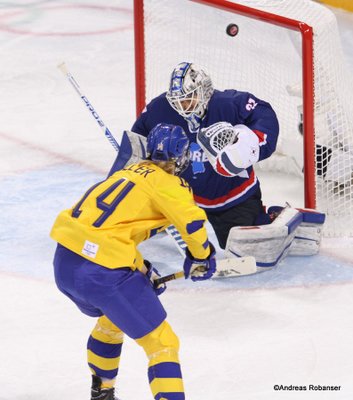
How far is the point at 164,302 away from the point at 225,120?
66 centimetres

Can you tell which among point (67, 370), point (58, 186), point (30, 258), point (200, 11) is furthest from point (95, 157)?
point (67, 370)

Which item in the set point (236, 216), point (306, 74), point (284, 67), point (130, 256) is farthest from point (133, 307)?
point (284, 67)

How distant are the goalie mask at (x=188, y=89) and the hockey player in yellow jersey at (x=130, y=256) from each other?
0.74 m

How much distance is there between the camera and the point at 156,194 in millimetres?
2760

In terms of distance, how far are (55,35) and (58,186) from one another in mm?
2244

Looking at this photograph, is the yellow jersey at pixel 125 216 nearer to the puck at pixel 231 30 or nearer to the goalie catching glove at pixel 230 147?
the goalie catching glove at pixel 230 147

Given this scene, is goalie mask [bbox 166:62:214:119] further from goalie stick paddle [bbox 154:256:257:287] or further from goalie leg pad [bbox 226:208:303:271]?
goalie stick paddle [bbox 154:256:257:287]

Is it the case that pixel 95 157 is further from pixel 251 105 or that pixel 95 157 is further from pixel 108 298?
pixel 108 298

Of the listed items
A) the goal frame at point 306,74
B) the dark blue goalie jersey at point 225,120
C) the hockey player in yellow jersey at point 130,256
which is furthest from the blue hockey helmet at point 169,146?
the goal frame at point 306,74

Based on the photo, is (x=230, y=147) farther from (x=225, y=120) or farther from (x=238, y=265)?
(x=238, y=265)

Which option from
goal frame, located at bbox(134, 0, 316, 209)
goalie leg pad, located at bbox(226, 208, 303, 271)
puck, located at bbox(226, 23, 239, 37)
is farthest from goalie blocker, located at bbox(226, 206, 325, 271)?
puck, located at bbox(226, 23, 239, 37)

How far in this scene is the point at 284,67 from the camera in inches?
193

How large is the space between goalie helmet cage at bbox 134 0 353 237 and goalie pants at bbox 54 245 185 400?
1.40 meters

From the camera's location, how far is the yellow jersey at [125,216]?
272 cm
